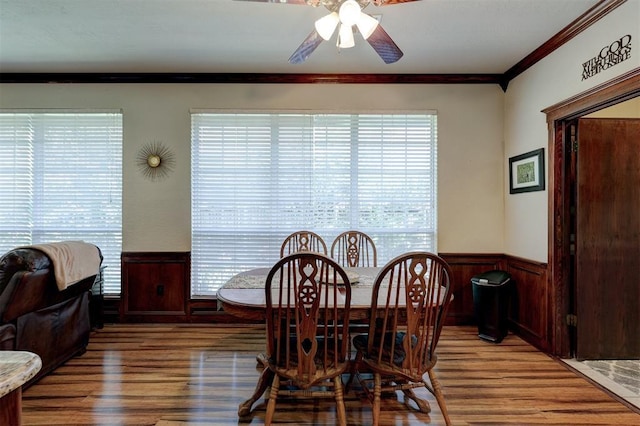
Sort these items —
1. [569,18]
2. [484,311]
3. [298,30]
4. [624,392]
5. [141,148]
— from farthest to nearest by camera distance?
[141,148]
[484,311]
[298,30]
[569,18]
[624,392]

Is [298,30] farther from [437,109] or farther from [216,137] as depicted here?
[437,109]

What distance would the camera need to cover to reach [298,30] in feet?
8.96

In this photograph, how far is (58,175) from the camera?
3.65 m

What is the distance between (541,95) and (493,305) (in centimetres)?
202

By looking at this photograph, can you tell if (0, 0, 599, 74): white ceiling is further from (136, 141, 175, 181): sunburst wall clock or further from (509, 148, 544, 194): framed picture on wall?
(509, 148, 544, 194): framed picture on wall

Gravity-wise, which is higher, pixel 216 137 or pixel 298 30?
pixel 298 30

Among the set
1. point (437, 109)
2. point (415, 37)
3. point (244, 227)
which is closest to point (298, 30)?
point (415, 37)

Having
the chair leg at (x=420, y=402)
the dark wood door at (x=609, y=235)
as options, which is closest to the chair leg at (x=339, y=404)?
the chair leg at (x=420, y=402)

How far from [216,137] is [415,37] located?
7.40 ft

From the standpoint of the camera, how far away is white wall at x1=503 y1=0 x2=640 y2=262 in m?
2.22

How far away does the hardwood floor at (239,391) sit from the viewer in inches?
80.0

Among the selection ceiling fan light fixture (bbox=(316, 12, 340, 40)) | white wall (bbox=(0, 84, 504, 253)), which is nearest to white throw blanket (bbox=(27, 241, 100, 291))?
white wall (bbox=(0, 84, 504, 253))

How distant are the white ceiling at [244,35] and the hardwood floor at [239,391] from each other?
108 inches

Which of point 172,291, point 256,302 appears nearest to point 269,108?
point 172,291
